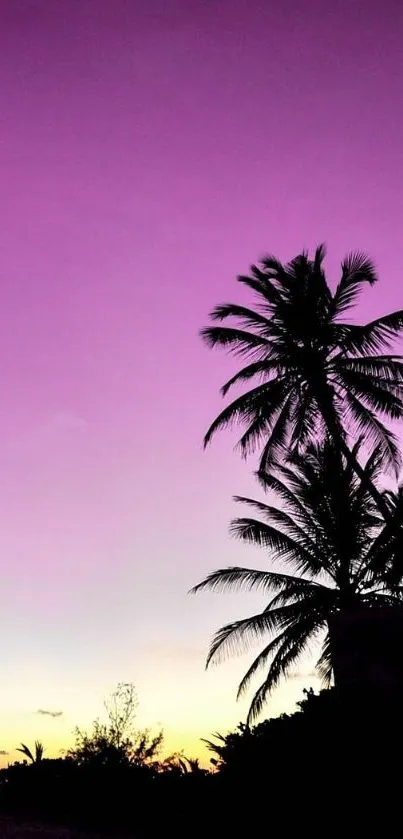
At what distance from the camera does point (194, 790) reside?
18.1 ft

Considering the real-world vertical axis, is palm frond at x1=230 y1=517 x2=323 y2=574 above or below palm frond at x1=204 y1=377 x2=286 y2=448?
below

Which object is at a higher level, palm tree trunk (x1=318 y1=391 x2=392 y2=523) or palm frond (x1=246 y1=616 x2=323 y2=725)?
palm tree trunk (x1=318 y1=391 x2=392 y2=523)

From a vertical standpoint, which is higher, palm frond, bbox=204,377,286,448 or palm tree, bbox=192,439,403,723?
palm frond, bbox=204,377,286,448

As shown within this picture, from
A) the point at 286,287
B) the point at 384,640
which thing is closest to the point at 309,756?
the point at 384,640

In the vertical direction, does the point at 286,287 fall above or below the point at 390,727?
above

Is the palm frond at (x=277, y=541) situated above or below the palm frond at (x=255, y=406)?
below

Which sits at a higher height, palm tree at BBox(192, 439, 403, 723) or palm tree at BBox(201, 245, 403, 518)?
palm tree at BBox(201, 245, 403, 518)

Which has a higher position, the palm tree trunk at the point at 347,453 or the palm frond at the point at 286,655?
the palm tree trunk at the point at 347,453

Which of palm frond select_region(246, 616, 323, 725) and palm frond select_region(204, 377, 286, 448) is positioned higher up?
palm frond select_region(204, 377, 286, 448)

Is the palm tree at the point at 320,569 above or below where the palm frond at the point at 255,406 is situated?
below

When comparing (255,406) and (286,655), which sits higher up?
(255,406)

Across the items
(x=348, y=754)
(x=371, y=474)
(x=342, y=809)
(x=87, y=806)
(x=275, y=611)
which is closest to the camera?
(x=342, y=809)

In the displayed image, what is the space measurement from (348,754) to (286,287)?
48.1 ft

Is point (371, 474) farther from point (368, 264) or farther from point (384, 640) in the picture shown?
point (384, 640)
